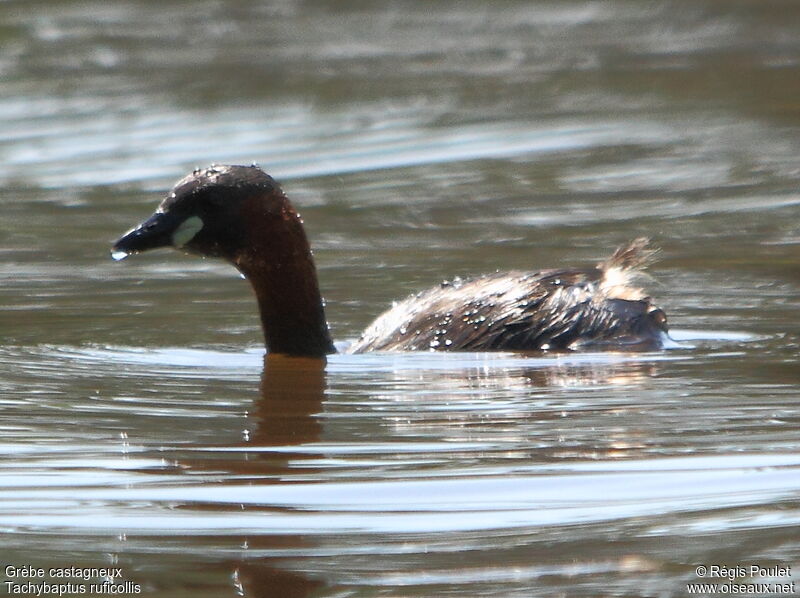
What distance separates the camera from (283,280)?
25.9 ft

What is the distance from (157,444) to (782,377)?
7.73 ft

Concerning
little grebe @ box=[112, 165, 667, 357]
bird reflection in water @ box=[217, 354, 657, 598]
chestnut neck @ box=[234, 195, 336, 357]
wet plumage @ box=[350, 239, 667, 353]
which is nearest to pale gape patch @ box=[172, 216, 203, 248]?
little grebe @ box=[112, 165, 667, 357]

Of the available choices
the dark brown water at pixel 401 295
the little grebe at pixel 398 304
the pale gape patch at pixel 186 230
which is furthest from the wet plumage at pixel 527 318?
the pale gape patch at pixel 186 230

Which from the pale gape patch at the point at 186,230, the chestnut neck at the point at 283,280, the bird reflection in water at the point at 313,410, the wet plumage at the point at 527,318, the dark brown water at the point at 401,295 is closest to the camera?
the bird reflection in water at the point at 313,410

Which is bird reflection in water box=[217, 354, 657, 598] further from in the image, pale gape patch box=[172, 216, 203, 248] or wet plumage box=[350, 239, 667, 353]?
pale gape patch box=[172, 216, 203, 248]

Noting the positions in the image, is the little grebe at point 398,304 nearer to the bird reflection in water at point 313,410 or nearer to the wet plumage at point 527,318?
the wet plumage at point 527,318

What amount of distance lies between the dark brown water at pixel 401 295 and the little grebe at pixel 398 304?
0.23 meters

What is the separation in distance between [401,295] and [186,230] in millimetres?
1614

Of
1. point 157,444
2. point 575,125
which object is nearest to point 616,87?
point 575,125

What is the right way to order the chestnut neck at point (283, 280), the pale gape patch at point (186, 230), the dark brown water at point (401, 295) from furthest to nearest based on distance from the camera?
1. the chestnut neck at point (283, 280)
2. the pale gape patch at point (186, 230)
3. the dark brown water at point (401, 295)

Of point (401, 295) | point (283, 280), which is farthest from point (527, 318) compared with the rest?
point (401, 295)

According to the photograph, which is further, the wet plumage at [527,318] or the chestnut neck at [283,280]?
the chestnut neck at [283,280]

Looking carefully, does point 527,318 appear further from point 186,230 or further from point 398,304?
point 186,230

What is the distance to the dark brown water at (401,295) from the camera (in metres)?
4.70
